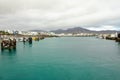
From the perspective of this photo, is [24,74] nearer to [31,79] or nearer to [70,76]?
[31,79]

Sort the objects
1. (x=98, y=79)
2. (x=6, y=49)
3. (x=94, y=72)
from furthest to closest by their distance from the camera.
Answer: (x=6, y=49) → (x=94, y=72) → (x=98, y=79)

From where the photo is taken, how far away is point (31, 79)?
88.6 feet

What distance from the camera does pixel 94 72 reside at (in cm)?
3089

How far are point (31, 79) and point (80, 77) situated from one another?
23.7ft

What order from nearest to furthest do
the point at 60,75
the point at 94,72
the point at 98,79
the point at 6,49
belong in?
the point at 98,79, the point at 60,75, the point at 94,72, the point at 6,49

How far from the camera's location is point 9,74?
30203mm

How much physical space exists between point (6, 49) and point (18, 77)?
131ft

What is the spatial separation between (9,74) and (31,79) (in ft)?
16.9

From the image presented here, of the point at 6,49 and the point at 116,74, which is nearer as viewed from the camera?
the point at 116,74

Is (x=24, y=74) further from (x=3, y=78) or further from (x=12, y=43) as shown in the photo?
(x=12, y=43)

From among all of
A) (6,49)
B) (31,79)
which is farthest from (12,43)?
(31,79)

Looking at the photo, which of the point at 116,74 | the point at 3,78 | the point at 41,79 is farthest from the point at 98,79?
the point at 3,78

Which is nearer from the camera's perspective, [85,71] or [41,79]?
[41,79]

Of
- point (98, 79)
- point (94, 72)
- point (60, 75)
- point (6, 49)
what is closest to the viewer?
point (98, 79)
